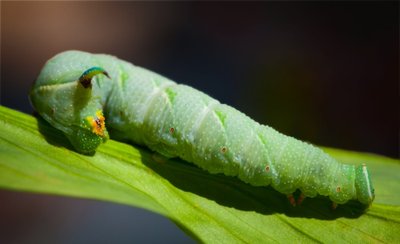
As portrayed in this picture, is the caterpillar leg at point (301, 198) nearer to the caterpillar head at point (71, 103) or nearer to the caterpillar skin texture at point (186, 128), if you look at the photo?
the caterpillar skin texture at point (186, 128)

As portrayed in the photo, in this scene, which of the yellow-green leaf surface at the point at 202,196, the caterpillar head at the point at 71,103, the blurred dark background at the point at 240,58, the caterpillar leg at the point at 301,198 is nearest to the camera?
the yellow-green leaf surface at the point at 202,196

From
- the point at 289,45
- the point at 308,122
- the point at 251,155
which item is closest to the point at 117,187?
the point at 251,155

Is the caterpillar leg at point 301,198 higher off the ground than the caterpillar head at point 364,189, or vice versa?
the caterpillar head at point 364,189

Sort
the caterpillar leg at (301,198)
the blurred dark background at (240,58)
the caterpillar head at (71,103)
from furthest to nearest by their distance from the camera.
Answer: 1. the blurred dark background at (240,58)
2. the caterpillar leg at (301,198)
3. the caterpillar head at (71,103)

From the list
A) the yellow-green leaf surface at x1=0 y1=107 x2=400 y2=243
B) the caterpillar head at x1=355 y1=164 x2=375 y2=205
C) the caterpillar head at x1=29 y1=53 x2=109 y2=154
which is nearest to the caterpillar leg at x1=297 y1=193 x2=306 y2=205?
the yellow-green leaf surface at x1=0 y1=107 x2=400 y2=243

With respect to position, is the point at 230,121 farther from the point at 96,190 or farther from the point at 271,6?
the point at 271,6

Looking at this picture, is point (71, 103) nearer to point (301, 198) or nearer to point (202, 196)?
point (202, 196)

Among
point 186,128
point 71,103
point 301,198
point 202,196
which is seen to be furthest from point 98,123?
point 301,198

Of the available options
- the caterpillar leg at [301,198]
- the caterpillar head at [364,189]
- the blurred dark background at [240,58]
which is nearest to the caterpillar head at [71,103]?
the caterpillar leg at [301,198]

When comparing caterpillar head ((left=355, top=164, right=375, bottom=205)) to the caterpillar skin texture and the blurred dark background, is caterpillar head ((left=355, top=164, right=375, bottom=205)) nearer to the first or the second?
the caterpillar skin texture
